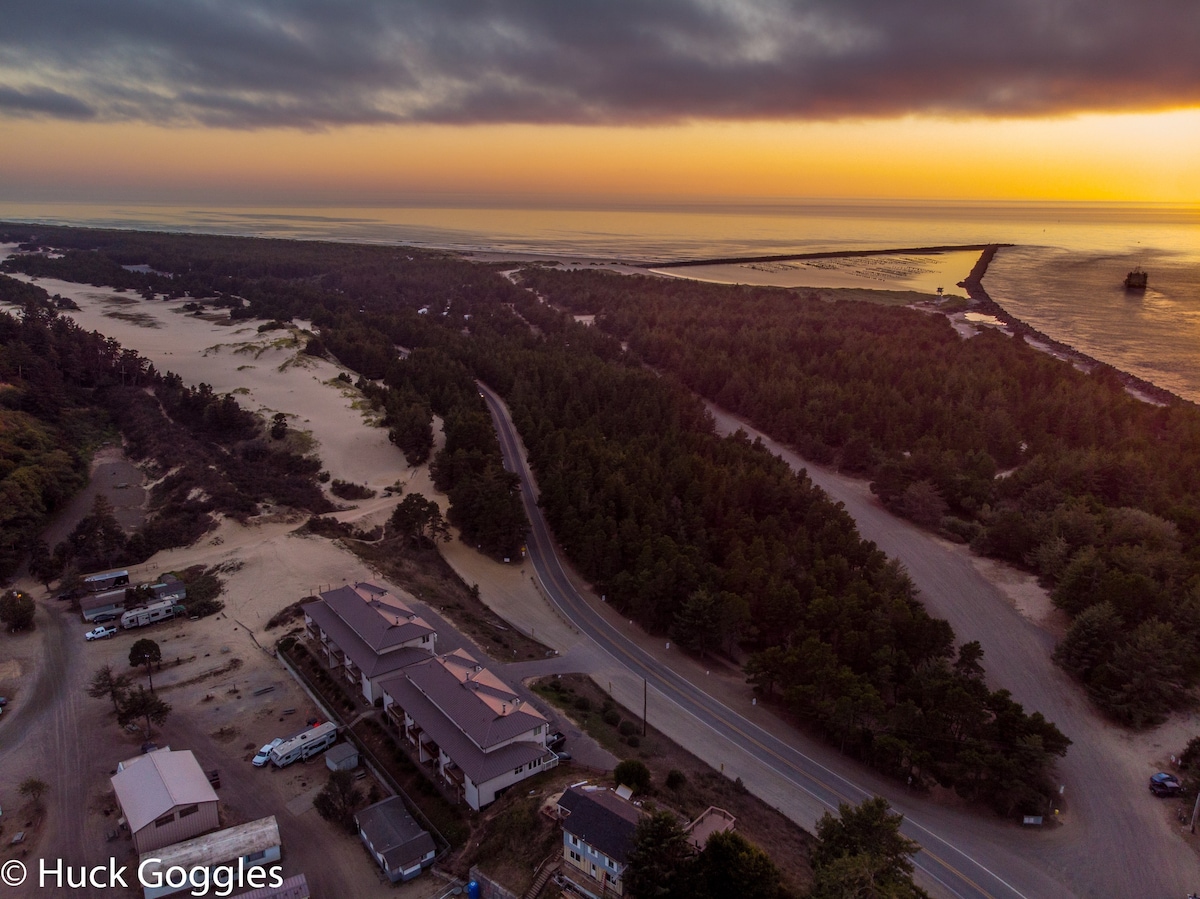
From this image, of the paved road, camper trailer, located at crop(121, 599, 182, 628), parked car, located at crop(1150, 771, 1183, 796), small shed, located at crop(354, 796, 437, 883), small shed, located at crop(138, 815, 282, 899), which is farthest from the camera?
camper trailer, located at crop(121, 599, 182, 628)

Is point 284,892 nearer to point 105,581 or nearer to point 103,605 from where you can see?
point 103,605

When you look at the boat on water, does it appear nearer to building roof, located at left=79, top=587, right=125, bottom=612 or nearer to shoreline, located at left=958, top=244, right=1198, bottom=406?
shoreline, located at left=958, top=244, right=1198, bottom=406

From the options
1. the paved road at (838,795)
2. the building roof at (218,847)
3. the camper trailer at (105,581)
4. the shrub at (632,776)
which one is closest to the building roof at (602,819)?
the shrub at (632,776)

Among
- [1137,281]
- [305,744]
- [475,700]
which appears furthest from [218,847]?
[1137,281]

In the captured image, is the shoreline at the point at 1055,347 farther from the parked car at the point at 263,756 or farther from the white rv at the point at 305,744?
the parked car at the point at 263,756

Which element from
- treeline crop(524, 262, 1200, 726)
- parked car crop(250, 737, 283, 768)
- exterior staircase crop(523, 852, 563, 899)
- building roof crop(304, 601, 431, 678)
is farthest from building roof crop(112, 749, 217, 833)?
treeline crop(524, 262, 1200, 726)
